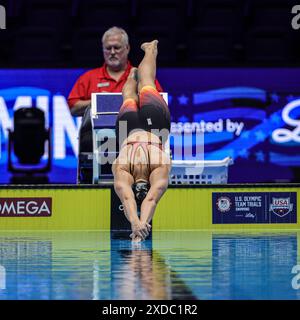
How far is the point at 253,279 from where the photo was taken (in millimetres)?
4672

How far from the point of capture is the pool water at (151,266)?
13.6ft

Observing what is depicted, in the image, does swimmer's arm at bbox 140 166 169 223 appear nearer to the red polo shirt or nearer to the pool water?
the pool water

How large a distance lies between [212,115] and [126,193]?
4078mm

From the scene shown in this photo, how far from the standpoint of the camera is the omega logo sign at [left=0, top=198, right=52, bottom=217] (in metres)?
8.30

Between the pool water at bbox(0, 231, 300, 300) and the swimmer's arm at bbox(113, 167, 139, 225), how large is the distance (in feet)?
0.87

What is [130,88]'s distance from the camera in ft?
25.1

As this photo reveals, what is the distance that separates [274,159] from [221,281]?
598 centimetres

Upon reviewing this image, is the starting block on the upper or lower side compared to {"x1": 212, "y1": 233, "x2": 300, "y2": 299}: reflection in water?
upper

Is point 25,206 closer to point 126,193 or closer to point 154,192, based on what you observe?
point 126,193
